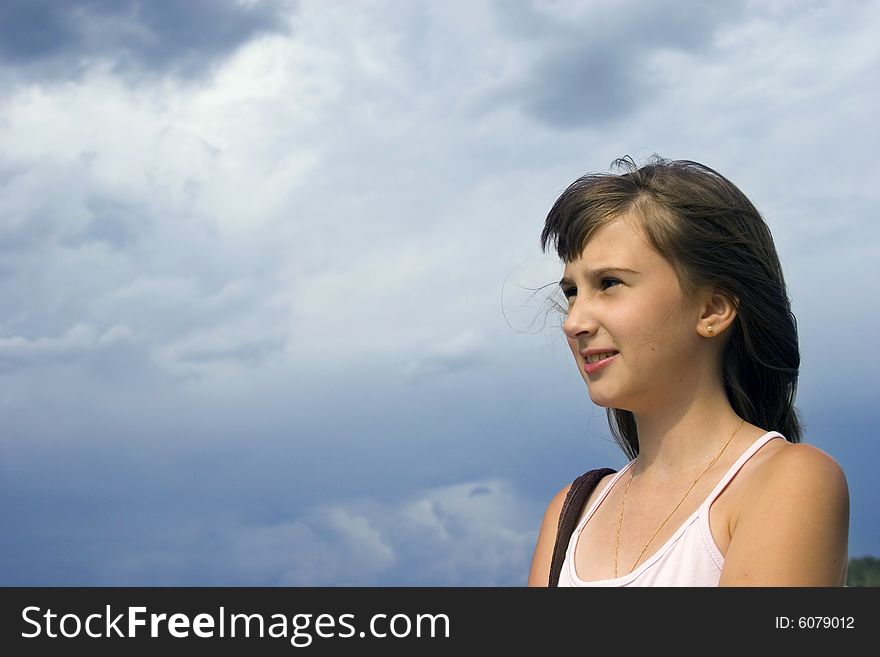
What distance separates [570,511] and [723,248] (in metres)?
1.37

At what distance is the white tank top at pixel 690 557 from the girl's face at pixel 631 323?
1.45ft

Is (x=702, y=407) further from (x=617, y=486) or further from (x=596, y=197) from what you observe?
(x=596, y=197)

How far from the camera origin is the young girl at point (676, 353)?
140 inches

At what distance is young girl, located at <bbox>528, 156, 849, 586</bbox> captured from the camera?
3.56 m

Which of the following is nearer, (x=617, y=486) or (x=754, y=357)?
(x=754, y=357)

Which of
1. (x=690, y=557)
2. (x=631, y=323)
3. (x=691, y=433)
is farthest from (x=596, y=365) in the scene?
(x=690, y=557)

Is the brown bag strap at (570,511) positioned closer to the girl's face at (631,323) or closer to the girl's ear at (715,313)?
the girl's face at (631,323)

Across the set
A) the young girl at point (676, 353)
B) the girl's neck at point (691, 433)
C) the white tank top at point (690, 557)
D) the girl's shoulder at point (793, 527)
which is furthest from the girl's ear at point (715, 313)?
the girl's shoulder at point (793, 527)

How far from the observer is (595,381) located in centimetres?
381

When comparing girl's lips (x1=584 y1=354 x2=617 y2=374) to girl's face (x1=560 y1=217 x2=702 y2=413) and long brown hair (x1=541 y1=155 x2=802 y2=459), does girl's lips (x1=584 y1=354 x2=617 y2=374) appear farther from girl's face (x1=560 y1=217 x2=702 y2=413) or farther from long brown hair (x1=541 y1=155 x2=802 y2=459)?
long brown hair (x1=541 y1=155 x2=802 y2=459)
